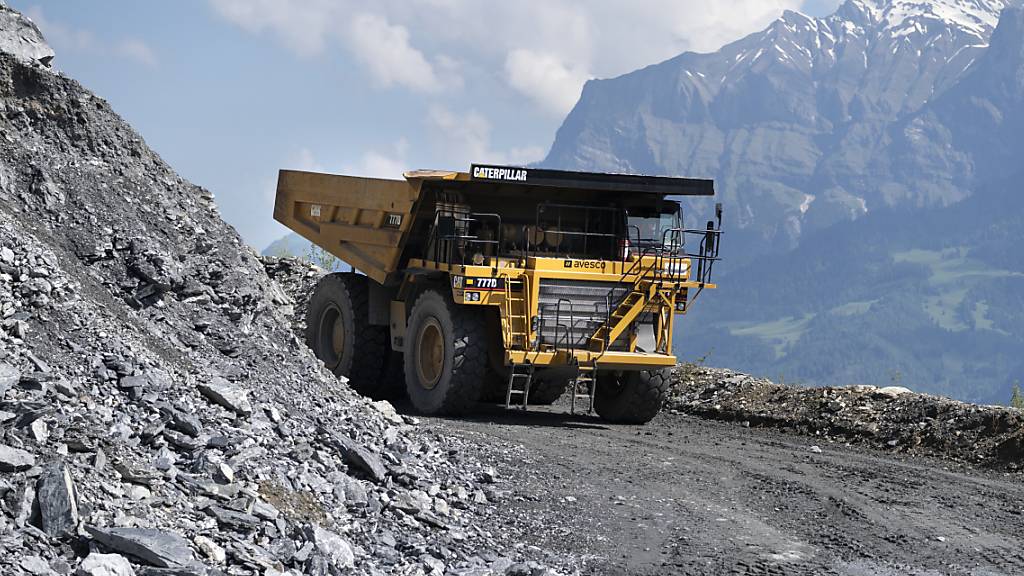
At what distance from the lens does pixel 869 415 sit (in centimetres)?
1301

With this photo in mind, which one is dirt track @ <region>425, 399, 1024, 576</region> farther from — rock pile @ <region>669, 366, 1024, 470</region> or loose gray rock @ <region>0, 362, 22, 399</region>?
loose gray rock @ <region>0, 362, 22, 399</region>

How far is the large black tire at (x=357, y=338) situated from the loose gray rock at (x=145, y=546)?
9.32 meters

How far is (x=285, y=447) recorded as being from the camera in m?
7.64

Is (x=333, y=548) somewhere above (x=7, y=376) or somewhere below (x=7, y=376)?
below

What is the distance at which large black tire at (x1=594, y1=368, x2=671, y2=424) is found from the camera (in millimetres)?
13250

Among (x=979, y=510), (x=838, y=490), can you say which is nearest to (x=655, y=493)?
(x=838, y=490)

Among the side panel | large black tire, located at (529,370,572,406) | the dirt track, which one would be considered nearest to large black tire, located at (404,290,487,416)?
the dirt track

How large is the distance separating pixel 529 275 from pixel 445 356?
4.13 feet

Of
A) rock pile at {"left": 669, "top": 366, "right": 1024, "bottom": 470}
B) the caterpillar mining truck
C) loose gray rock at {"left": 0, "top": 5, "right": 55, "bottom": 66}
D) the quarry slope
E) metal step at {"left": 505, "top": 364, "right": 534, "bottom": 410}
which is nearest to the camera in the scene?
the quarry slope

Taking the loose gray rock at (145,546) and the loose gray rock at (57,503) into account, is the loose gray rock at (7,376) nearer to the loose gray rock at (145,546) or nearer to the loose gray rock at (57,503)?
the loose gray rock at (57,503)

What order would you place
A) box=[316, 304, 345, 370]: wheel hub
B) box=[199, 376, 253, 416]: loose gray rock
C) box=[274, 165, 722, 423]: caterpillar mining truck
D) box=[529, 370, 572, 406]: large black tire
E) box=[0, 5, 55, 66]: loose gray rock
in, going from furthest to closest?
box=[316, 304, 345, 370]: wheel hub → box=[529, 370, 572, 406]: large black tire → box=[274, 165, 722, 423]: caterpillar mining truck → box=[0, 5, 55, 66]: loose gray rock → box=[199, 376, 253, 416]: loose gray rock

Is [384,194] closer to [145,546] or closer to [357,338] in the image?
[357,338]

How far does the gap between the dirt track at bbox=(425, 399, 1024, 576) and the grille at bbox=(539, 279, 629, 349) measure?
1012 mm

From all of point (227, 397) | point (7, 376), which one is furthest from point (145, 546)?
point (227, 397)
